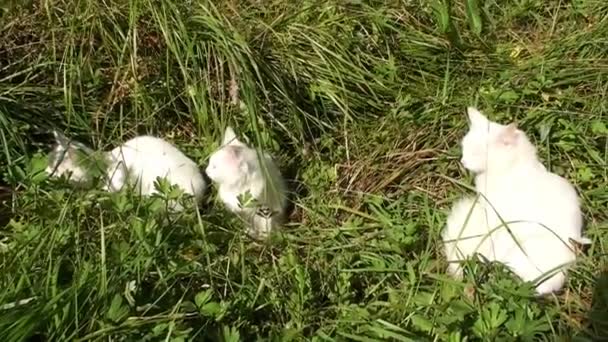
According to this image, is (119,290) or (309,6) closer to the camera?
(119,290)

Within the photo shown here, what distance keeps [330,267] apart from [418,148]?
750 millimetres

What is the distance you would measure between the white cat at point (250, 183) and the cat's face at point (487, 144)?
70 cm

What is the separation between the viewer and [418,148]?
11.8 ft

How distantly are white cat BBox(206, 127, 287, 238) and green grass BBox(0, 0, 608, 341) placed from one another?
3.1 inches

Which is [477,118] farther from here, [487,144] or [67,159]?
[67,159]

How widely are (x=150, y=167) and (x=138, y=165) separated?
0.15 feet

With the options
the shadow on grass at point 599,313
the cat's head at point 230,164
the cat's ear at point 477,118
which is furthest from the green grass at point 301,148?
the cat's ear at point 477,118

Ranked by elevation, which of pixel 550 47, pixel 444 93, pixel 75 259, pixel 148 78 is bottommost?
pixel 75 259

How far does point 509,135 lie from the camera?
3205 mm

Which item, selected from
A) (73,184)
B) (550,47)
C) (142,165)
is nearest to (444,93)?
(550,47)

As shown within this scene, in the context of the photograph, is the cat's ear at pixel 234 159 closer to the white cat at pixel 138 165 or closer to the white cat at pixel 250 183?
the white cat at pixel 250 183

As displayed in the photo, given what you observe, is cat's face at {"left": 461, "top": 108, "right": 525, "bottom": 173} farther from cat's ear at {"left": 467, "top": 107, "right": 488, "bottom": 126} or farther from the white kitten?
the white kitten

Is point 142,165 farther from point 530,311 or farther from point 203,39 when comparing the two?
point 530,311

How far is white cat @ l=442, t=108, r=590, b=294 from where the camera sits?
2.87m
